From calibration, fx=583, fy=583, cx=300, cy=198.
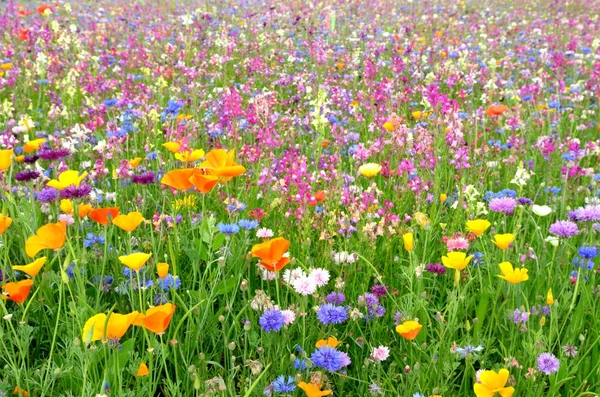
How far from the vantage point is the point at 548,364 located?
1525 mm

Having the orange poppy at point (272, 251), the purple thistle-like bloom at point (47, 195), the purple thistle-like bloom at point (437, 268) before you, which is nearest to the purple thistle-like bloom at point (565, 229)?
the purple thistle-like bloom at point (437, 268)

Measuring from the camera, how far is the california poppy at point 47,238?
154 centimetres

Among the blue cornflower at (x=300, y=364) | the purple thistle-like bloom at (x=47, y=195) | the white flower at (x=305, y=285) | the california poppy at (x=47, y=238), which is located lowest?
the blue cornflower at (x=300, y=364)

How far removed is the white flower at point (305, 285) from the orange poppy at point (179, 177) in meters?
0.45

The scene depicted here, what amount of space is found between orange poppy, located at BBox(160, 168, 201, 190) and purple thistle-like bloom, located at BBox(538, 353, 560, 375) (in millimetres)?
1094

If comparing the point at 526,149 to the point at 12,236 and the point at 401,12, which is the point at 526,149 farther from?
the point at 401,12

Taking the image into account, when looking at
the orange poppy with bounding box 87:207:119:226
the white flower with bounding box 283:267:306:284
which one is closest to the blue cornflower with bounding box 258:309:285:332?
the white flower with bounding box 283:267:306:284

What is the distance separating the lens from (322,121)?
292 centimetres

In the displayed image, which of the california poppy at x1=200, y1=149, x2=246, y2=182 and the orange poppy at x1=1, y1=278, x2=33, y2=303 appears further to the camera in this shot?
the california poppy at x1=200, y1=149, x2=246, y2=182

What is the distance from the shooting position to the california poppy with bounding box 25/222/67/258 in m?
Result: 1.54

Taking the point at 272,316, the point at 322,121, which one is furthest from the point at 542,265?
the point at 322,121

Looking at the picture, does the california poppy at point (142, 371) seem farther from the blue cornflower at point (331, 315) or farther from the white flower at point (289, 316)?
the blue cornflower at point (331, 315)

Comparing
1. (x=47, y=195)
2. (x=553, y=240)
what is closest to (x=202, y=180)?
(x=47, y=195)

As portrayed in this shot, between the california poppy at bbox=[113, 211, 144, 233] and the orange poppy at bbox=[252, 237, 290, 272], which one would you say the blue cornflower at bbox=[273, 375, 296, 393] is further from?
the california poppy at bbox=[113, 211, 144, 233]
